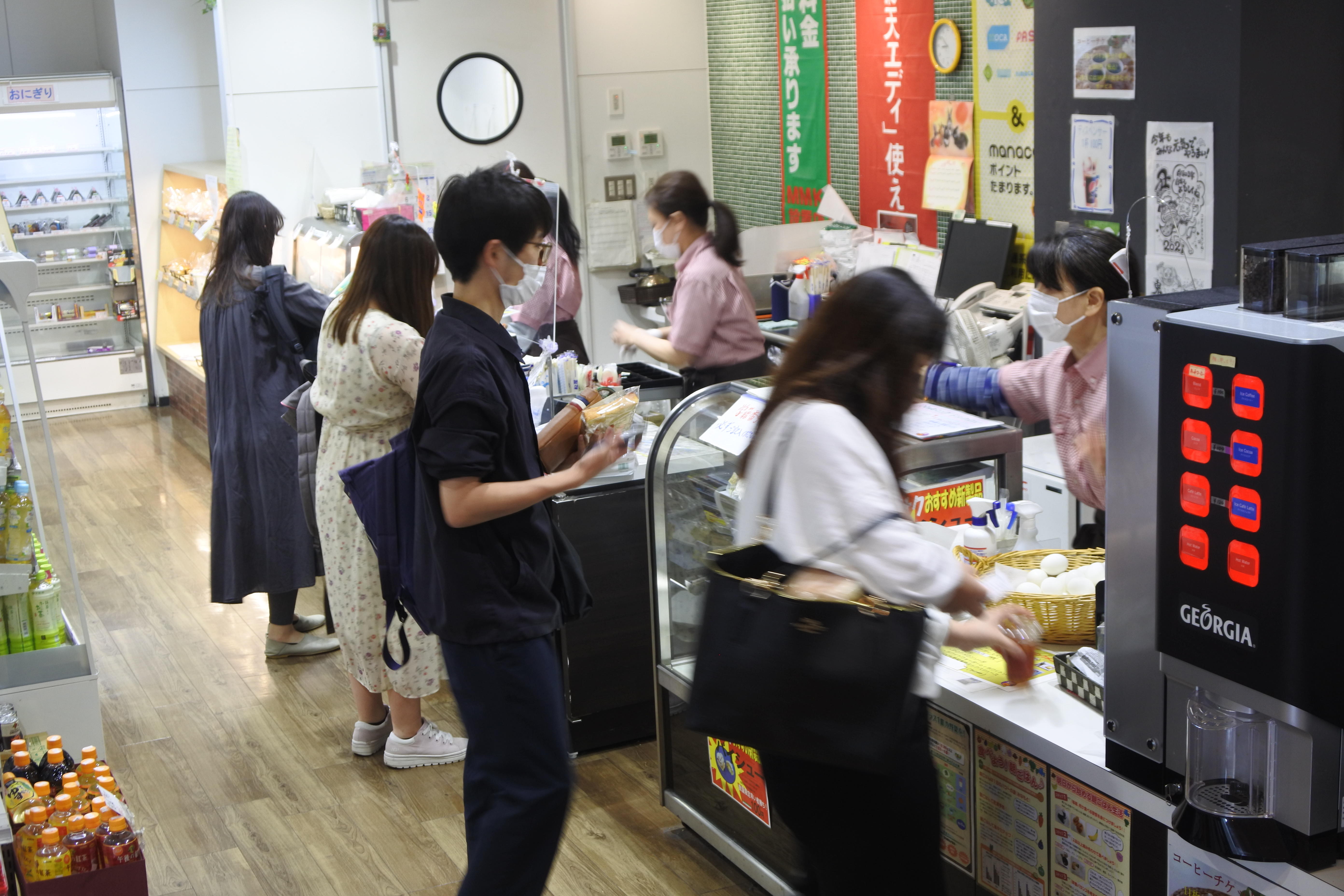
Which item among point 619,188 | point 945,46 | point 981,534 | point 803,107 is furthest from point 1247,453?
point 619,188

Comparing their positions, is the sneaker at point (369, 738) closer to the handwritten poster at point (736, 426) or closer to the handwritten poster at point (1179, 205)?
the handwritten poster at point (736, 426)

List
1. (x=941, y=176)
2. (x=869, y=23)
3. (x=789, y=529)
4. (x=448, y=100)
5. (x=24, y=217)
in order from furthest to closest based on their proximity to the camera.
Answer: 1. (x=24, y=217)
2. (x=448, y=100)
3. (x=869, y=23)
4. (x=941, y=176)
5. (x=789, y=529)

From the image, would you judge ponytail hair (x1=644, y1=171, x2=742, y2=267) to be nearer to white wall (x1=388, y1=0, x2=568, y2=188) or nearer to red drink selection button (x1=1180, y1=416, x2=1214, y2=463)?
white wall (x1=388, y1=0, x2=568, y2=188)

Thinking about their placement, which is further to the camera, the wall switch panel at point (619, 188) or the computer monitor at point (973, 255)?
the wall switch panel at point (619, 188)

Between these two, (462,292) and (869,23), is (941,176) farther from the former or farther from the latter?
(462,292)

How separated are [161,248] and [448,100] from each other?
2.59m

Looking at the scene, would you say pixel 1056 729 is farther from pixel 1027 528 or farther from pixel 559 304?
pixel 559 304

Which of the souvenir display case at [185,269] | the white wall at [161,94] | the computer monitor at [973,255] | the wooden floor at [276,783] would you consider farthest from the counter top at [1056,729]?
the white wall at [161,94]

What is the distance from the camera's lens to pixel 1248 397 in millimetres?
1538

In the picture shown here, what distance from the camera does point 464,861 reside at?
11.2 feet

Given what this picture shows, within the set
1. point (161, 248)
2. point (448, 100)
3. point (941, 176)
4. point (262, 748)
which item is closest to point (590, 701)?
point (262, 748)

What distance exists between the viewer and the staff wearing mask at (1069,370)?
10.1 ft

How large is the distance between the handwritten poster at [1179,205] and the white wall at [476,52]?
14.0ft

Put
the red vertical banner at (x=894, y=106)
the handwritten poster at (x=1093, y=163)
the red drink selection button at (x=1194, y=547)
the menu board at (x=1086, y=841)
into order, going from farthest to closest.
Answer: the red vertical banner at (x=894, y=106)
the handwritten poster at (x=1093, y=163)
the menu board at (x=1086, y=841)
the red drink selection button at (x=1194, y=547)
